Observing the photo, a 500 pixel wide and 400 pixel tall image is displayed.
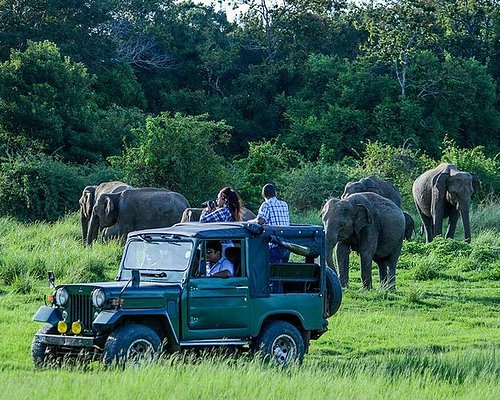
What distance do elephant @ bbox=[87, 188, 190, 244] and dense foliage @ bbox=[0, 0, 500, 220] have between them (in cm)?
845

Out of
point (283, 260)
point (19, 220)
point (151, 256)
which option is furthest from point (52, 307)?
point (19, 220)

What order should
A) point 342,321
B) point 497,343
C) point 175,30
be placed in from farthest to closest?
point 175,30, point 342,321, point 497,343

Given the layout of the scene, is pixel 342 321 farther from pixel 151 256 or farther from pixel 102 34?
pixel 102 34

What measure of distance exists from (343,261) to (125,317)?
1008 cm

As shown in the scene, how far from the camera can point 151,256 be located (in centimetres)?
1338

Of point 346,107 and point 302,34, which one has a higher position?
point 302,34

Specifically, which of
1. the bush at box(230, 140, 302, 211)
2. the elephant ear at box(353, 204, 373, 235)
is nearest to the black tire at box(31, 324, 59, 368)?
the elephant ear at box(353, 204, 373, 235)

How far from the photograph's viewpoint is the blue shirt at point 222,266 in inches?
515

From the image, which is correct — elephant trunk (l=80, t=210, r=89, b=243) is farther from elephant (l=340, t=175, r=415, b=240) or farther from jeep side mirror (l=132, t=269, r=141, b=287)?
jeep side mirror (l=132, t=269, r=141, b=287)

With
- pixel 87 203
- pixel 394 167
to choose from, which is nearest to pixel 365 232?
pixel 87 203

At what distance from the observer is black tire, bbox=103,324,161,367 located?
1198cm

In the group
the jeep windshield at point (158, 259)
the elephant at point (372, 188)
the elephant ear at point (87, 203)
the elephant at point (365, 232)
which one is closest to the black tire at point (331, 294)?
the jeep windshield at point (158, 259)

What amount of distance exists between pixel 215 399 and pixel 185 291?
2723 mm

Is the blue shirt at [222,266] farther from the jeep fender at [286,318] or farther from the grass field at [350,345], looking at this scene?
the grass field at [350,345]
